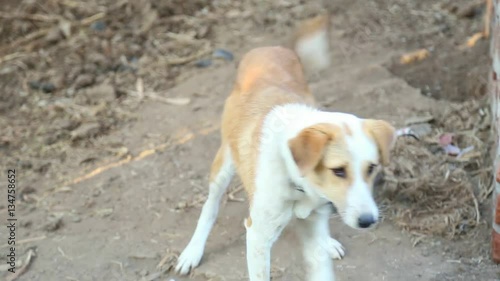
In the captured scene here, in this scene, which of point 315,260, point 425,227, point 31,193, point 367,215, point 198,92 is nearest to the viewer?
point 367,215

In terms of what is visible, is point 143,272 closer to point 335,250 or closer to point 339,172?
point 335,250

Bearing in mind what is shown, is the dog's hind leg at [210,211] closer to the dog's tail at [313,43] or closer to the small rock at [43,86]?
the dog's tail at [313,43]

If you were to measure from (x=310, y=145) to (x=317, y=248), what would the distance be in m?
0.85

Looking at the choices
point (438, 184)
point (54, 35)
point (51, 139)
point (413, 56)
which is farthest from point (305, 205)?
point (54, 35)

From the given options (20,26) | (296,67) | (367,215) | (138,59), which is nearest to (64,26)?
(20,26)

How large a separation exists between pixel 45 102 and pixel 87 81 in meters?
0.39

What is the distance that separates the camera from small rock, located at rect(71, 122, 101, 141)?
634 cm

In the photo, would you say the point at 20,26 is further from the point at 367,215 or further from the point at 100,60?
the point at 367,215

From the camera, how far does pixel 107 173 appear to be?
19.4 ft

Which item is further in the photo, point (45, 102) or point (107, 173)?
point (45, 102)

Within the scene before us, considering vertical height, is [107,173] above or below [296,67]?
below

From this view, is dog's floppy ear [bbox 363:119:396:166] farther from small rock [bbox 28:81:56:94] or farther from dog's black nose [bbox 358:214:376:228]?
small rock [bbox 28:81:56:94]

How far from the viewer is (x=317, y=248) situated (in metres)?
4.30

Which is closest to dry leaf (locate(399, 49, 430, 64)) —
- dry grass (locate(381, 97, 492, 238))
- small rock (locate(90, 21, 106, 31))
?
dry grass (locate(381, 97, 492, 238))
